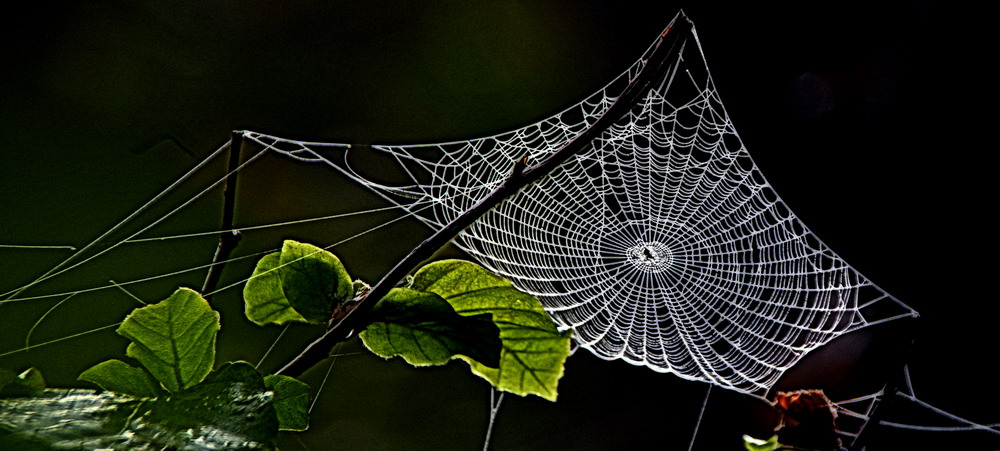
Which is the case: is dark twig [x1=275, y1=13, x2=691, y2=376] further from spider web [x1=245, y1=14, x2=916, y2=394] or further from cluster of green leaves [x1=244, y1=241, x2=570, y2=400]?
spider web [x1=245, y1=14, x2=916, y2=394]

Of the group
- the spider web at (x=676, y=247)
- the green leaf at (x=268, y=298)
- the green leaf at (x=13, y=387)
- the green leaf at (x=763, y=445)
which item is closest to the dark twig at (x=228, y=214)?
the green leaf at (x=268, y=298)

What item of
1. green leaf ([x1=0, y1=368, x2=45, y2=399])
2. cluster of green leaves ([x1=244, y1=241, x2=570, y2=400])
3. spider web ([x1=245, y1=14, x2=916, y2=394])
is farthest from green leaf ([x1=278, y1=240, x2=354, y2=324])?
spider web ([x1=245, y1=14, x2=916, y2=394])

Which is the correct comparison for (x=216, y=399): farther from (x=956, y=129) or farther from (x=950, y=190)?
(x=956, y=129)

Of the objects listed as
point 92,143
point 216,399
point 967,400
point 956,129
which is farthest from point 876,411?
point 956,129

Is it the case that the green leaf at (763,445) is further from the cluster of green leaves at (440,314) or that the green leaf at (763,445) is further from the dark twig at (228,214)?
the dark twig at (228,214)

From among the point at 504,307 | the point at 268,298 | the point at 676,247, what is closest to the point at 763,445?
the point at 504,307

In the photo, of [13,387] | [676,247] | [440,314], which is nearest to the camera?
[13,387]

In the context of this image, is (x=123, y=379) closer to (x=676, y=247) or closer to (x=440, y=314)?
(x=440, y=314)
